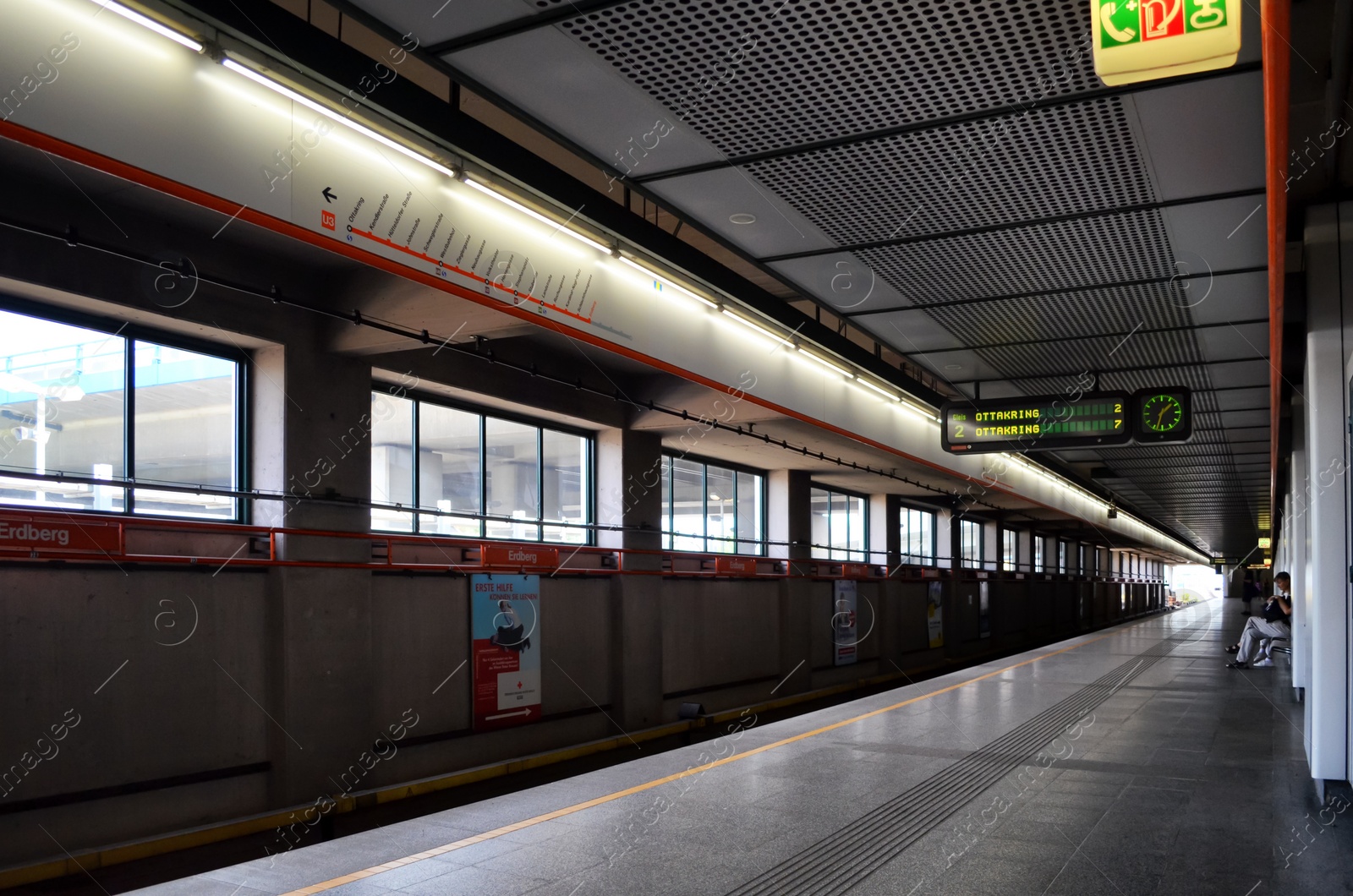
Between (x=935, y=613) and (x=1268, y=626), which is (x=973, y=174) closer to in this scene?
(x=1268, y=626)

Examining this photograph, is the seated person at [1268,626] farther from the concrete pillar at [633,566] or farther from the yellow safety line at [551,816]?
the concrete pillar at [633,566]

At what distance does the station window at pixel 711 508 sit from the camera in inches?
570

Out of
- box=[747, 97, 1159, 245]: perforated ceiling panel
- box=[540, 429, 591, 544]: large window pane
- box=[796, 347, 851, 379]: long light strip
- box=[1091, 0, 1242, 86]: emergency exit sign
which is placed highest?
box=[747, 97, 1159, 245]: perforated ceiling panel

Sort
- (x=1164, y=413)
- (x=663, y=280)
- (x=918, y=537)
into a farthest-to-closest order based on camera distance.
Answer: (x=918, y=537) → (x=1164, y=413) → (x=663, y=280)

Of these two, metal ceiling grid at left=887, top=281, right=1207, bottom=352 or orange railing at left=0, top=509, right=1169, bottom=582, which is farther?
metal ceiling grid at left=887, top=281, right=1207, bottom=352

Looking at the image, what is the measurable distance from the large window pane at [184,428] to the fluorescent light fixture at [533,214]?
113 inches

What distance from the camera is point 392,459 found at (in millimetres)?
9586

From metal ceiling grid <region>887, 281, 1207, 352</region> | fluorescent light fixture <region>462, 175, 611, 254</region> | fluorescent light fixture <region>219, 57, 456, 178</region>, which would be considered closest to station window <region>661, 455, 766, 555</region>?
metal ceiling grid <region>887, 281, 1207, 352</region>

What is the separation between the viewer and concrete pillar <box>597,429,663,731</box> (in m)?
12.2

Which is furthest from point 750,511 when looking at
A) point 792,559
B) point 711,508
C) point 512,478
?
point 512,478

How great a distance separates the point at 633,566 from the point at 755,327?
3.83m

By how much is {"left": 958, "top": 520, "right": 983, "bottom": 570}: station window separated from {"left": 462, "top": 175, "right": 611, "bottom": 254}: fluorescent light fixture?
796 inches

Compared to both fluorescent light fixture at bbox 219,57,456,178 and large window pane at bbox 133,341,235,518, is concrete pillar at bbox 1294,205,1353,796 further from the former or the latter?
large window pane at bbox 133,341,235,518

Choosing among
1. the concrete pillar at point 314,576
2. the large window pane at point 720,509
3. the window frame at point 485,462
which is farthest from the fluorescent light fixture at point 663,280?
the large window pane at point 720,509
